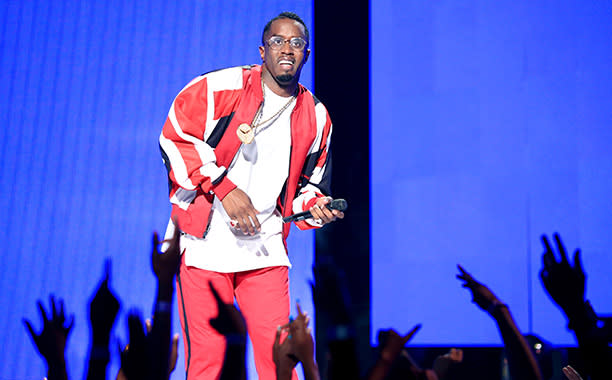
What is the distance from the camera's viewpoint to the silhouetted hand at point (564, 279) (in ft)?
4.59

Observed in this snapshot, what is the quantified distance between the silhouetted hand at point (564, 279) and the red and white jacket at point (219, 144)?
2.79 ft

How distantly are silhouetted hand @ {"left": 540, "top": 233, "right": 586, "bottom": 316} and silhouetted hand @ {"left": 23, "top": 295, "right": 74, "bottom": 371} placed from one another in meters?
1.24

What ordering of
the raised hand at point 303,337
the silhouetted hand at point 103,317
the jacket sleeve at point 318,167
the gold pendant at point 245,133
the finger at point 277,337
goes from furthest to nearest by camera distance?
the jacket sleeve at point 318,167 < the gold pendant at point 245,133 < the finger at point 277,337 < the silhouetted hand at point 103,317 < the raised hand at point 303,337

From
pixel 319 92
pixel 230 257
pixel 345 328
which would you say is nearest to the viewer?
pixel 345 328

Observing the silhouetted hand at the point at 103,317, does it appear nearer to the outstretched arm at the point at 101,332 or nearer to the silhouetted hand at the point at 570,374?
the outstretched arm at the point at 101,332

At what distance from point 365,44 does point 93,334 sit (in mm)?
2273

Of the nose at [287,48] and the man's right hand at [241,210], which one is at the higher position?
the nose at [287,48]

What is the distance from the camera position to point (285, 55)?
2.08 metres

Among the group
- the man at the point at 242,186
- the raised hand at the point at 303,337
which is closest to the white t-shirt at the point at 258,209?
the man at the point at 242,186

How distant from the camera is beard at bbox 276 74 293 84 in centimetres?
209

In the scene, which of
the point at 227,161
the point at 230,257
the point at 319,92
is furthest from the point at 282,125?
the point at 319,92

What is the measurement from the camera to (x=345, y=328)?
1236 mm

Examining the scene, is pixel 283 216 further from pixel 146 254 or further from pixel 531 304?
pixel 531 304

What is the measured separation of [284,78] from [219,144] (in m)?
0.31
